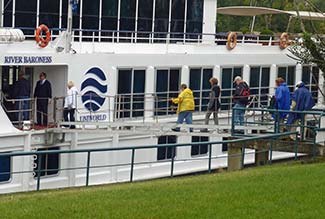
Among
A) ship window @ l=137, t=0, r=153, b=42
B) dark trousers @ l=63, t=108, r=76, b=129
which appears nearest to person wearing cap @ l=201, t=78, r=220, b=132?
ship window @ l=137, t=0, r=153, b=42

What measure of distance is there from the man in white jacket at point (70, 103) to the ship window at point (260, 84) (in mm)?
10436

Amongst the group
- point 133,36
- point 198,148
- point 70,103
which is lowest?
point 198,148

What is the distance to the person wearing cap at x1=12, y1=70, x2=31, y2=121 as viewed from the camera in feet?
77.8

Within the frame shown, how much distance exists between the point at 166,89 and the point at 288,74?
816cm

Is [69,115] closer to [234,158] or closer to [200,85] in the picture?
[234,158]

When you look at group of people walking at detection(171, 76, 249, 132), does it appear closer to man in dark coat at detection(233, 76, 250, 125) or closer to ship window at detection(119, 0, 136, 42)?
man in dark coat at detection(233, 76, 250, 125)

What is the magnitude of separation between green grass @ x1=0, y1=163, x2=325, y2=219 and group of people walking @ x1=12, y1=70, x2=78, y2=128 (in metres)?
7.76

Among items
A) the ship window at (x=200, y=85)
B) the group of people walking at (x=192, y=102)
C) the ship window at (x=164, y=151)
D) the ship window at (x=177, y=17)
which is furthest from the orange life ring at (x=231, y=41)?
the ship window at (x=164, y=151)

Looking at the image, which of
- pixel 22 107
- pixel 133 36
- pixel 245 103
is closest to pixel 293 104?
pixel 245 103

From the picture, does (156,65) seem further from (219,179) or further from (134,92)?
(219,179)

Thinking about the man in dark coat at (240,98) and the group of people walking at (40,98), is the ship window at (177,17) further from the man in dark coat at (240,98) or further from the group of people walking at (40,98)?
the group of people walking at (40,98)

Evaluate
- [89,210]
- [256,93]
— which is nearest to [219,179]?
[89,210]

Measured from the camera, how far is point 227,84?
3281 centimetres

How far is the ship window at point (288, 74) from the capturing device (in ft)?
118
